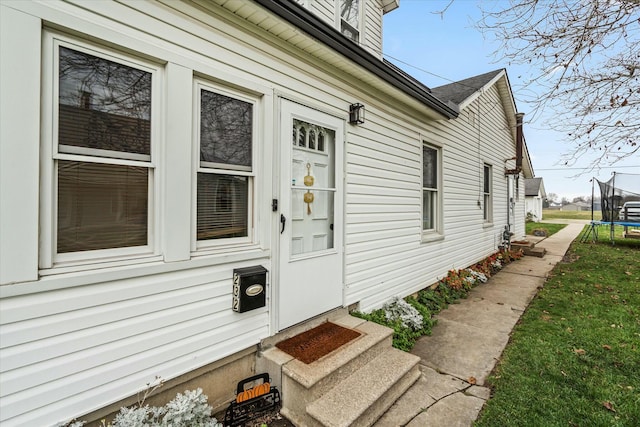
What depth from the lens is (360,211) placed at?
368 cm

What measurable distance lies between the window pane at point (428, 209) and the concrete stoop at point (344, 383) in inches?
122

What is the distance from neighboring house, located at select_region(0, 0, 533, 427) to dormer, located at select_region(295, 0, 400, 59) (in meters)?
1.63

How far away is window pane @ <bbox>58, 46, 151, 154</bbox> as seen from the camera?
1.69 m

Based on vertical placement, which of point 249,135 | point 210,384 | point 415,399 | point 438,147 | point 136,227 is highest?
point 438,147

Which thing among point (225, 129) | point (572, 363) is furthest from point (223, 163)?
point (572, 363)

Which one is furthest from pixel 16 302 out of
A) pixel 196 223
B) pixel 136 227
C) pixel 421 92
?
pixel 421 92

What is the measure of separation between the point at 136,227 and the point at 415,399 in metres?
2.65

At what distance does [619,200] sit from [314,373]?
575 inches

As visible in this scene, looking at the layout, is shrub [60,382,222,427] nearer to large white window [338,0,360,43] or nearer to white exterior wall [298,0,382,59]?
white exterior wall [298,0,382,59]

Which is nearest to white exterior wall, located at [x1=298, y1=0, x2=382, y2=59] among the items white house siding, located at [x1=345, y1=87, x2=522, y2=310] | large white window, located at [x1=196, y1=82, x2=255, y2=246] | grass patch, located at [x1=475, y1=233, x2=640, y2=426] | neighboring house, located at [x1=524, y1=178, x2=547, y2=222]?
white house siding, located at [x1=345, y1=87, x2=522, y2=310]

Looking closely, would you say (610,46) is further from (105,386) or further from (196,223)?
(105,386)

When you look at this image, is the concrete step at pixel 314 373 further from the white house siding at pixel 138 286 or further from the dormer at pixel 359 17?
the dormer at pixel 359 17

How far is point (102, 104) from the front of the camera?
1.81 m

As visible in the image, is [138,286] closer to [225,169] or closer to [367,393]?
[225,169]
